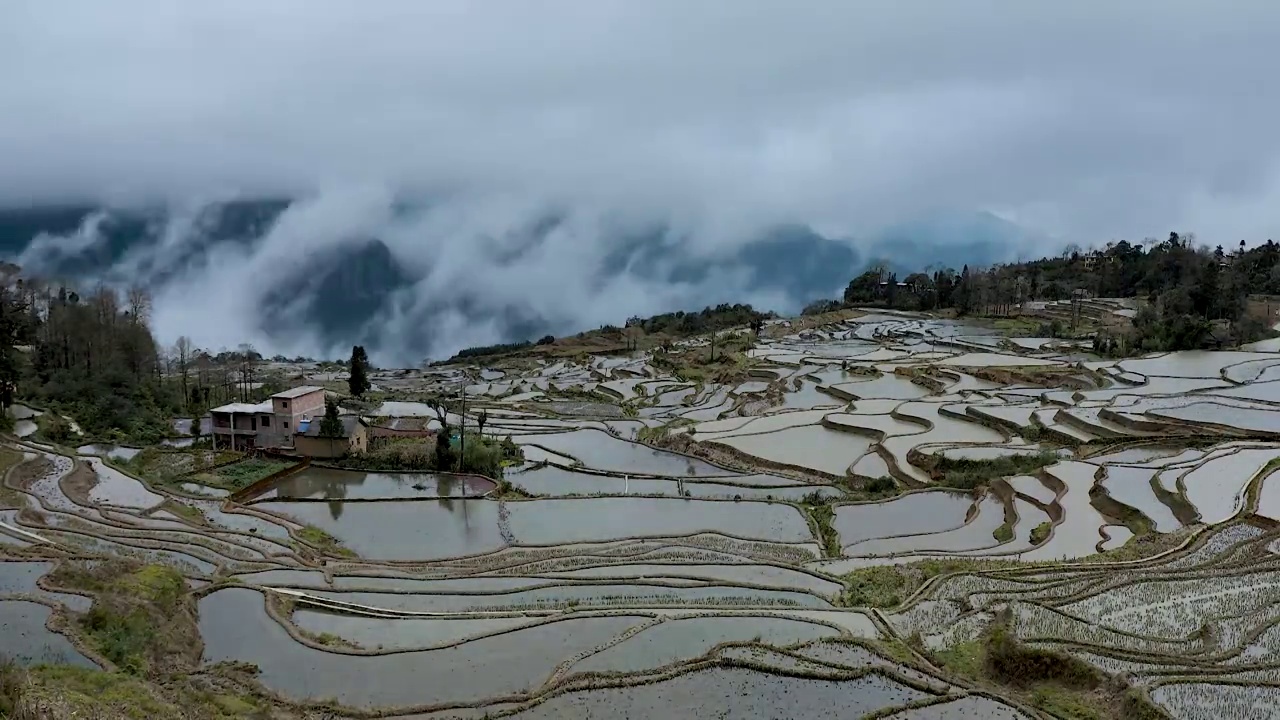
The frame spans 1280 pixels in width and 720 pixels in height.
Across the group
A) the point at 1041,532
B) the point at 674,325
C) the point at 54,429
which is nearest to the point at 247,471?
the point at 54,429

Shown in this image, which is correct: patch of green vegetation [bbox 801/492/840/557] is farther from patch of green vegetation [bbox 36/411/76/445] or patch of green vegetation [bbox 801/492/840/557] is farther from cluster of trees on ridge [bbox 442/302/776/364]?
cluster of trees on ridge [bbox 442/302/776/364]

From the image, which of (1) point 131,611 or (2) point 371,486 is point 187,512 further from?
(1) point 131,611

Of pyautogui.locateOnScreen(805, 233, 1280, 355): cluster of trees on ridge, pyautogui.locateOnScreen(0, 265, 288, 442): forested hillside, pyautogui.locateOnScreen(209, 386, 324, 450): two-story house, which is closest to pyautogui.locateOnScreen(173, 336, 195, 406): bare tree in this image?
pyautogui.locateOnScreen(0, 265, 288, 442): forested hillside

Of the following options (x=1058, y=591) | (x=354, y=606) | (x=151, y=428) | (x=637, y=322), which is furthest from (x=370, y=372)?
(x=1058, y=591)

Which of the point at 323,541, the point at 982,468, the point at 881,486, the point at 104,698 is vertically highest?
the point at 982,468

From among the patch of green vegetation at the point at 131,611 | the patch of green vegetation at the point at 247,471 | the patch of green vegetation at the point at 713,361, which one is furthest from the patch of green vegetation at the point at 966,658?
the patch of green vegetation at the point at 713,361

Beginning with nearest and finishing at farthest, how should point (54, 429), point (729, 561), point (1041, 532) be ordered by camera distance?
point (729, 561), point (1041, 532), point (54, 429)
